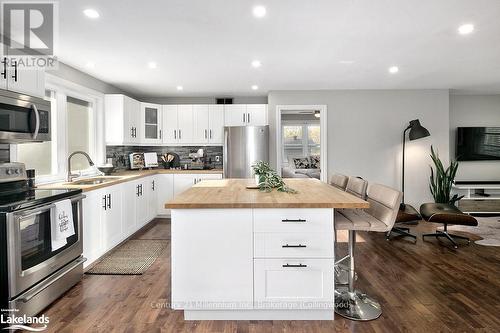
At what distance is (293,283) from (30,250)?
6.40 ft

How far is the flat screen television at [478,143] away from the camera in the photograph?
6062 millimetres

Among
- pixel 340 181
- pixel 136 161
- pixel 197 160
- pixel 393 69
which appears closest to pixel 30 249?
pixel 340 181

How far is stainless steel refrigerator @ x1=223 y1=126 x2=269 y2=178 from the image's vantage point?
17.2ft

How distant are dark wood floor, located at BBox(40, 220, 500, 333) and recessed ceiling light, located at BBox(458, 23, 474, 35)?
236 cm

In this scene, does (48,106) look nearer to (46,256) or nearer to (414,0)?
(46,256)

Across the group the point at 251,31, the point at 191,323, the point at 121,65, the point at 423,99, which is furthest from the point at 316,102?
the point at 191,323

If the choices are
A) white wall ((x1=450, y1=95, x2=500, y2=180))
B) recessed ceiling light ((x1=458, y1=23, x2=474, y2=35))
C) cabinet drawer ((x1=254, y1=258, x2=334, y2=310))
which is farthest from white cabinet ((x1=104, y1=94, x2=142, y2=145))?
white wall ((x1=450, y1=95, x2=500, y2=180))

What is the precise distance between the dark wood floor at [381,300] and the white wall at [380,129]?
7.12ft

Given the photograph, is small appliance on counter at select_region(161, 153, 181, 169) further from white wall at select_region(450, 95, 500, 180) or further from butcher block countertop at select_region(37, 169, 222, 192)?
white wall at select_region(450, 95, 500, 180)

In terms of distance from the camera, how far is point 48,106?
2908 millimetres

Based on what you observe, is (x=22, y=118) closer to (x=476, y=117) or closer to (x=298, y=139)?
(x=298, y=139)

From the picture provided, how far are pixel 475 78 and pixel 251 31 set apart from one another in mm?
4018

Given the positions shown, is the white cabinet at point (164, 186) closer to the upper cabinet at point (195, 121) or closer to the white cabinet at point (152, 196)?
the white cabinet at point (152, 196)

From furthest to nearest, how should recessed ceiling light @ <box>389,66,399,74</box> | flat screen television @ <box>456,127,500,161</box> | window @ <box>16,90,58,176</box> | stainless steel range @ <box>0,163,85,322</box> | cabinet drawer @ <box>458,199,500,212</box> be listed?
flat screen television @ <box>456,127,500,161</box> → cabinet drawer @ <box>458,199,500,212</box> → recessed ceiling light @ <box>389,66,399,74</box> → window @ <box>16,90,58,176</box> → stainless steel range @ <box>0,163,85,322</box>
